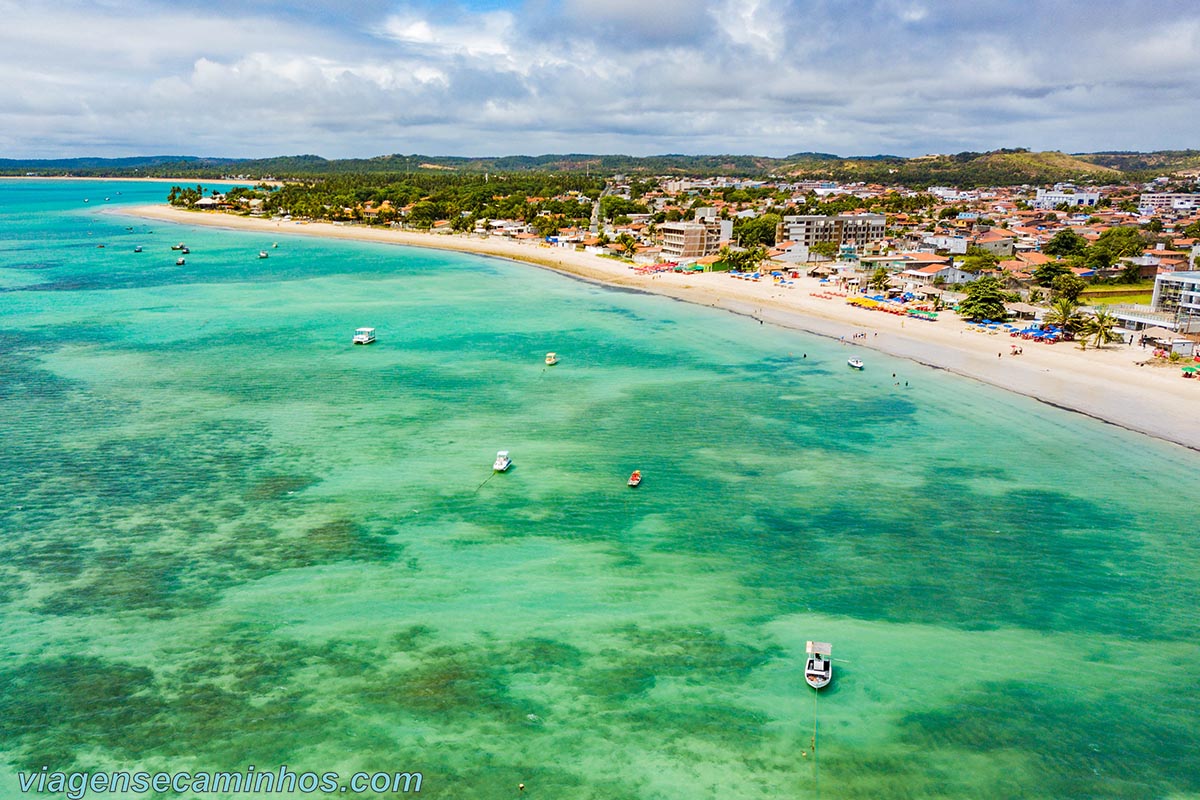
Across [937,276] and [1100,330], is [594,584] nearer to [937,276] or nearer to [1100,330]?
[1100,330]

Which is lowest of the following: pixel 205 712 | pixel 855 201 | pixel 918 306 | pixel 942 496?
pixel 205 712

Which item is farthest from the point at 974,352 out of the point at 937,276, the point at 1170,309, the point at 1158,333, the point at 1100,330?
the point at 937,276

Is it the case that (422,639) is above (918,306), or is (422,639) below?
below

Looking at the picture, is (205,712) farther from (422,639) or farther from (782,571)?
(782,571)

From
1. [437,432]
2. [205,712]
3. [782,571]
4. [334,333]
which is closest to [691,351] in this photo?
[437,432]

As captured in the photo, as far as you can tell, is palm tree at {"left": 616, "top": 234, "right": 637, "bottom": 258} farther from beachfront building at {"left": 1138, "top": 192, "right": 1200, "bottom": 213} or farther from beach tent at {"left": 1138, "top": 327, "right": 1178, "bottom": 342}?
beachfront building at {"left": 1138, "top": 192, "right": 1200, "bottom": 213}

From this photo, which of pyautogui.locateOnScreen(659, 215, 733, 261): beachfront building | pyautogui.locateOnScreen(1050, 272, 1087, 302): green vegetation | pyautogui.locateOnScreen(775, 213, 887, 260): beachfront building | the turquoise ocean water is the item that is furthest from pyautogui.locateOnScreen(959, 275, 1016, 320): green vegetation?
pyautogui.locateOnScreen(659, 215, 733, 261): beachfront building
